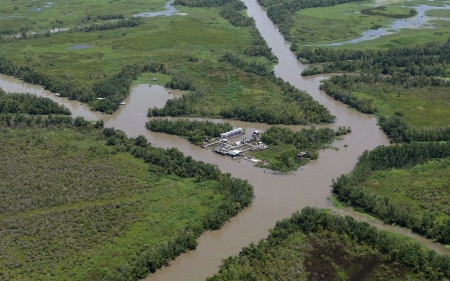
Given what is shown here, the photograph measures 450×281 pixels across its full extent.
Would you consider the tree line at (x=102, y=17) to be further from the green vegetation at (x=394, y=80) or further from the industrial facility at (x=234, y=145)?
the industrial facility at (x=234, y=145)

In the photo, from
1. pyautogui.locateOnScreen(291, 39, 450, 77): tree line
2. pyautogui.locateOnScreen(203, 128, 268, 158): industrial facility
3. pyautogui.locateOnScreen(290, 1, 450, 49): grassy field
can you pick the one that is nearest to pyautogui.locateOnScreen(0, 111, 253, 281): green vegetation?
pyautogui.locateOnScreen(203, 128, 268, 158): industrial facility

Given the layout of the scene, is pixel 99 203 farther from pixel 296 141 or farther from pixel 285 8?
pixel 285 8

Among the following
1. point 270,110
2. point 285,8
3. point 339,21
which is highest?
point 285,8

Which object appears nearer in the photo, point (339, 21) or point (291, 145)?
Result: point (291, 145)

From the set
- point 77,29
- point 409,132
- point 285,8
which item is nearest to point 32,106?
point 409,132

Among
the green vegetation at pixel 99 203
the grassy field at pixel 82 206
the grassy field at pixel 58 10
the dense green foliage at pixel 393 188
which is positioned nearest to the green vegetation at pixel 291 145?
the dense green foliage at pixel 393 188

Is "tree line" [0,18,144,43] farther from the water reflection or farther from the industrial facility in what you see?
the industrial facility

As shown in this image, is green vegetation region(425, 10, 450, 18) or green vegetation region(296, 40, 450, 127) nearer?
green vegetation region(296, 40, 450, 127)
